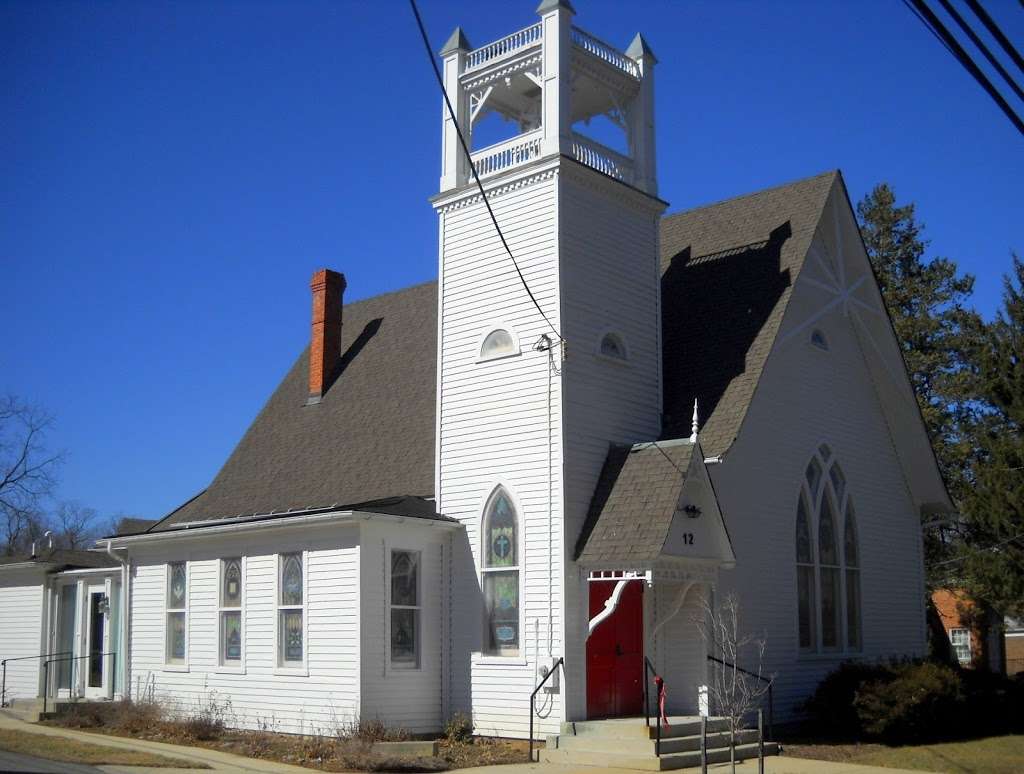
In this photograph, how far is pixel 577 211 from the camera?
19125mm

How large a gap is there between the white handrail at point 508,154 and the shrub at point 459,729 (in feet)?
29.5

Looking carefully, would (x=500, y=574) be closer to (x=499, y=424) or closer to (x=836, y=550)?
(x=499, y=424)

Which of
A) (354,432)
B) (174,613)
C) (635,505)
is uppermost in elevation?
(354,432)

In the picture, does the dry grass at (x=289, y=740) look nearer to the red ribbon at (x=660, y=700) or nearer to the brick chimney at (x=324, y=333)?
the red ribbon at (x=660, y=700)

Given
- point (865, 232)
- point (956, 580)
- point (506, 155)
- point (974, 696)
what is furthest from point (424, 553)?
point (865, 232)

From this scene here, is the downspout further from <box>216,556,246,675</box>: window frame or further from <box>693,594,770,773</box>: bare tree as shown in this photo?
<box>693,594,770,773</box>: bare tree

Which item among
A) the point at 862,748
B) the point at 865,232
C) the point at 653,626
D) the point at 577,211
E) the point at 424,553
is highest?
the point at 865,232

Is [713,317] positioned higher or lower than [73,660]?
higher

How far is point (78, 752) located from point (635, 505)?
8713mm

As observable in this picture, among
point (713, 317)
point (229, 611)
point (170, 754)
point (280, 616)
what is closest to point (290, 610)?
point (280, 616)

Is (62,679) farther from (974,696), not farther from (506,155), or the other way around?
(974,696)

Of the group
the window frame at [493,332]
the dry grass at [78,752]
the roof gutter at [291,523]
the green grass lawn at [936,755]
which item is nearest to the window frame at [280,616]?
the roof gutter at [291,523]

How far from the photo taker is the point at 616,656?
1845 centimetres

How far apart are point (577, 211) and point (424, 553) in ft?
20.3
